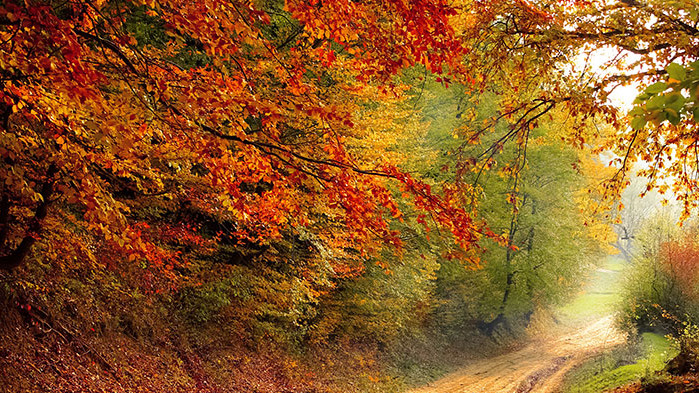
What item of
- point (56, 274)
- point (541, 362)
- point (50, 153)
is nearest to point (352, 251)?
point (56, 274)

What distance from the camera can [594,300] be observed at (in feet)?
123

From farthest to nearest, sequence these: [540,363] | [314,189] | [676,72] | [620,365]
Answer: [540,363] → [620,365] → [314,189] → [676,72]

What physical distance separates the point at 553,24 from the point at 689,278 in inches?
574

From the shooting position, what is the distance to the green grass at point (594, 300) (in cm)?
2960

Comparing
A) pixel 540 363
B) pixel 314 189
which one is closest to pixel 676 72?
pixel 314 189

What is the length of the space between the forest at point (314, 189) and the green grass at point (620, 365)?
0.46ft

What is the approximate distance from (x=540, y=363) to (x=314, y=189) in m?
16.1

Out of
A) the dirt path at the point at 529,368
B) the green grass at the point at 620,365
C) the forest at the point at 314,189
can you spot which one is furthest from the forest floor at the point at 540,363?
the green grass at the point at 620,365

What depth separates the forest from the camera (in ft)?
12.6

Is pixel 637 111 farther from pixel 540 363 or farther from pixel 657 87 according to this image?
pixel 540 363

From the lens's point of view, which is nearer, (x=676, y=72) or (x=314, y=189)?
(x=676, y=72)

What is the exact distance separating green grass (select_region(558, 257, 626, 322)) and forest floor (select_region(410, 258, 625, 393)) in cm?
119

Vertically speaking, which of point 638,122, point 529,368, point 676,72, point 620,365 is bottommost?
point 529,368

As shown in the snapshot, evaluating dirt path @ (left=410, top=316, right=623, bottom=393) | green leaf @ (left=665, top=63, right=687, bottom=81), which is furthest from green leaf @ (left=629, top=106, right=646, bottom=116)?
dirt path @ (left=410, top=316, right=623, bottom=393)
